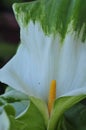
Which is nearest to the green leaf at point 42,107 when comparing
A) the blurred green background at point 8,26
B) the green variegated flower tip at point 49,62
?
the green variegated flower tip at point 49,62

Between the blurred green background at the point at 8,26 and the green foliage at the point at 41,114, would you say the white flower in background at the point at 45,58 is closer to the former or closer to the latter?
the green foliage at the point at 41,114

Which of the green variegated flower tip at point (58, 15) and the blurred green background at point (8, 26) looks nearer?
the green variegated flower tip at point (58, 15)

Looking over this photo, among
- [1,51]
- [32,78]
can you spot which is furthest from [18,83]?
[1,51]

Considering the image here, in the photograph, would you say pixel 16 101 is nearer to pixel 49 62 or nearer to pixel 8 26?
pixel 49 62

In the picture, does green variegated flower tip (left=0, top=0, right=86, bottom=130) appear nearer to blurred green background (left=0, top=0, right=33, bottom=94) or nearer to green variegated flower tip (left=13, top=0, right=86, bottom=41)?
green variegated flower tip (left=13, top=0, right=86, bottom=41)

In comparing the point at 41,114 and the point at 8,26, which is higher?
the point at 41,114

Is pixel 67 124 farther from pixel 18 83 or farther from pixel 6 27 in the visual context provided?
pixel 6 27

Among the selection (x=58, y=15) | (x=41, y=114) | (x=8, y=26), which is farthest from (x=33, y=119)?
(x=8, y=26)

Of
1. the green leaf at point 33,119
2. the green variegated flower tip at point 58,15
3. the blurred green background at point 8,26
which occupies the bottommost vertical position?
the blurred green background at point 8,26
